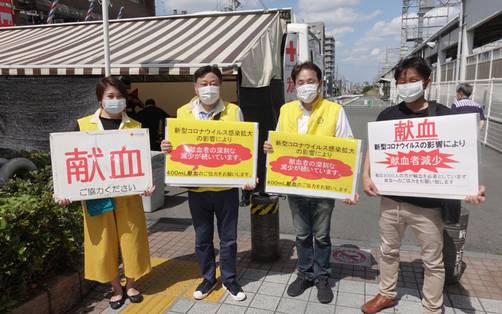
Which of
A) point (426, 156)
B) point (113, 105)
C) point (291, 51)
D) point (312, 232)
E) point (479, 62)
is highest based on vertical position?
point (479, 62)

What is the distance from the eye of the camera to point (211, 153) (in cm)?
320

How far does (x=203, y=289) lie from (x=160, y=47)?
5.09 meters

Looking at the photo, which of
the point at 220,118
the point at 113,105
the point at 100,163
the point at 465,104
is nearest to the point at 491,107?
the point at 465,104

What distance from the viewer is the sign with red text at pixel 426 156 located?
2.60m

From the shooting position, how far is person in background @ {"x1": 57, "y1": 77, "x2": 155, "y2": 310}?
123 inches

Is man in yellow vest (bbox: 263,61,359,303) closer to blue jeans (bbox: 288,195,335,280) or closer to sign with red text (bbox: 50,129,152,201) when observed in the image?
blue jeans (bbox: 288,195,335,280)

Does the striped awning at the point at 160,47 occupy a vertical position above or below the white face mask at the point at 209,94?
above

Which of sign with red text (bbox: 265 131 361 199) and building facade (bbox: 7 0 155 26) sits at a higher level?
building facade (bbox: 7 0 155 26)

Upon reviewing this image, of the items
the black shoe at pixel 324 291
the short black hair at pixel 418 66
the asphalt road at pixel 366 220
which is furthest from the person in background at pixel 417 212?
the asphalt road at pixel 366 220

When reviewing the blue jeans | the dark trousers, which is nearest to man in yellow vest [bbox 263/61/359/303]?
the blue jeans

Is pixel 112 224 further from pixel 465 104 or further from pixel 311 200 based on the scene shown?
pixel 465 104

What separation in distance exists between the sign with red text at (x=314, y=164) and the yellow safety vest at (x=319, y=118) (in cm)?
11

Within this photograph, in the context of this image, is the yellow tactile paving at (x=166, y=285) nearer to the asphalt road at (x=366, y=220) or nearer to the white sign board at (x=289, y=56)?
the asphalt road at (x=366, y=220)

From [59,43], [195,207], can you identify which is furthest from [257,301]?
[59,43]
